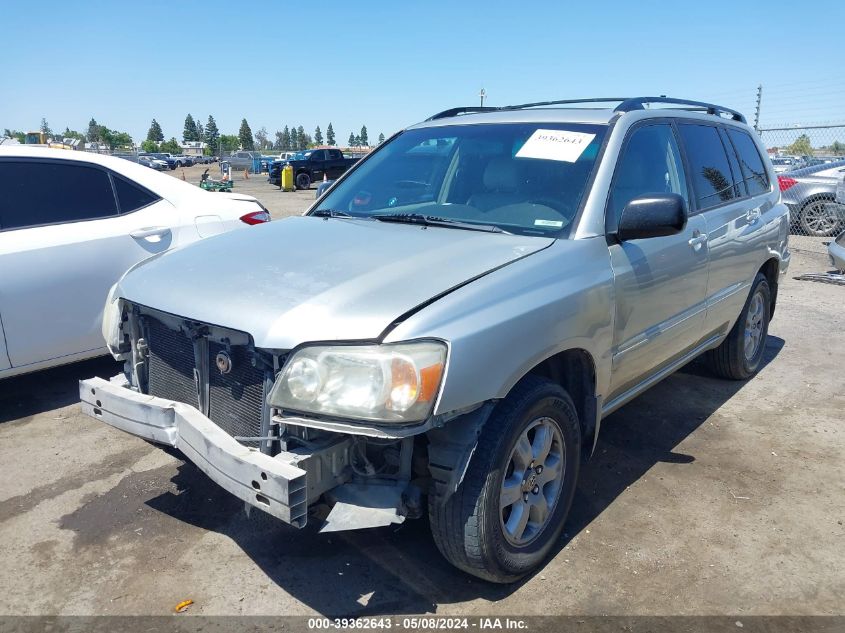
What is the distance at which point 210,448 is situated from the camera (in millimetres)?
2480

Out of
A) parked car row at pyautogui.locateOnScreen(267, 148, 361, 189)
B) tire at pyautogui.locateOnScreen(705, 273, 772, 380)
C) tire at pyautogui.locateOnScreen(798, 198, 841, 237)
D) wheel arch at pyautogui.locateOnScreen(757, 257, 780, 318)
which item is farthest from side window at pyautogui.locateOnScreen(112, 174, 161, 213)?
parked car row at pyautogui.locateOnScreen(267, 148, 361, 189)

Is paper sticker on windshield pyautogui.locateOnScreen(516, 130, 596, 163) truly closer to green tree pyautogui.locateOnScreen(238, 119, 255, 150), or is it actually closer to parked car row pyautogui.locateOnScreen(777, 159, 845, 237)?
parked car row pyautogui.locateOnScreen(777, 159, 845, 237)

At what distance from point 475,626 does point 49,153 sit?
13.6 feet

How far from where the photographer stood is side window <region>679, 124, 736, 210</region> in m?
4.19

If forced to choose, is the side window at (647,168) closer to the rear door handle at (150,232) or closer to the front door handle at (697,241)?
the front door handle at (697,241)

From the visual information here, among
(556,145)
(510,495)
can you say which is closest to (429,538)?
(510,495)

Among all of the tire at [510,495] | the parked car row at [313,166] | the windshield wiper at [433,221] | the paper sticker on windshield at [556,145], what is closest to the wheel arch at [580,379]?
the tire at [510,495]

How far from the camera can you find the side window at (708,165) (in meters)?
4.19

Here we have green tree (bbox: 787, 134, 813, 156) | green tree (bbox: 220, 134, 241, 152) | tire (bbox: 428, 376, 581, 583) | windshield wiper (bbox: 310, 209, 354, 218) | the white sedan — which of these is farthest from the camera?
green tree (bbox: 220, 134, 241, 152)

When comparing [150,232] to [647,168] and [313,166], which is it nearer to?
[647,168]

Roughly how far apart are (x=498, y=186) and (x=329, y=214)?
38.1 inches

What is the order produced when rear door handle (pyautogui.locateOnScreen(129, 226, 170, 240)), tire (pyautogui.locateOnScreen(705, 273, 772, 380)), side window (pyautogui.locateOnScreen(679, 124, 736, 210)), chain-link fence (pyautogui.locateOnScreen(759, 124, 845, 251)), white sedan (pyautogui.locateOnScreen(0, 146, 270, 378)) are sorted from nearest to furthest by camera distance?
side window (pyautogui.locateOnScreen(679, 124, 736, 210)) → white sedan (pyautogui.locateOnScreen(0, 146, 270, 378)) → rear door handle (pyautogui.locateOnScreen(129, 226, 170, 240)) → tire (pyautogui.locateOnScreen(705, 273, 772, 380)) → chain-link fence (pyautogui.locateOnScreen(759, 124, 845, 251))

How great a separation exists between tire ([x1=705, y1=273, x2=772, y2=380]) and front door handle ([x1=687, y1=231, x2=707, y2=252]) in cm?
123

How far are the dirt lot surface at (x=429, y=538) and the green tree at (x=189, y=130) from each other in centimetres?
13534
